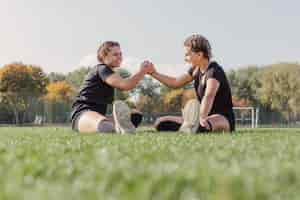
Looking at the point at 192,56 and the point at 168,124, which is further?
the point at 168,124

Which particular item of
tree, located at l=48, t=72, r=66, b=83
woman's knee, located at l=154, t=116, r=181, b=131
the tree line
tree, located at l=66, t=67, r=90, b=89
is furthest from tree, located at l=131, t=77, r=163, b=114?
woman's knee, located at l=154, t=116, r=181, b=131

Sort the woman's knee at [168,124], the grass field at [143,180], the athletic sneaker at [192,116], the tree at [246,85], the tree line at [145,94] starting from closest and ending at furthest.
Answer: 1. the grass field at [143,180]
2. the athletic sneaker at [192,116]
3. the woman's knee at [168,124]
4. the tree line at [145,94]
5. the tree at [246,85]

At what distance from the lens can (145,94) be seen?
46250mm

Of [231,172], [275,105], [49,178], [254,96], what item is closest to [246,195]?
[231,172]

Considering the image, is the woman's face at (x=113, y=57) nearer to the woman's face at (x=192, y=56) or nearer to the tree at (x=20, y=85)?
the woman's face at (x=192, y=56)

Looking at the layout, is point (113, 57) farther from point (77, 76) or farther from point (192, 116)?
point (77, 76)

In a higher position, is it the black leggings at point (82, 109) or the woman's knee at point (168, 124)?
the black leggings at point (82, 109)

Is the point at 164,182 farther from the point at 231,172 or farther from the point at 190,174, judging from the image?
the point at 231,172

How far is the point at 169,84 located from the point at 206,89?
0.83 meters

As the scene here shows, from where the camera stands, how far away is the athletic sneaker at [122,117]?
4773mm

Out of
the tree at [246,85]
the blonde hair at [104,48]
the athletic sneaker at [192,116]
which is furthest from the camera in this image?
the tree at [246,85]

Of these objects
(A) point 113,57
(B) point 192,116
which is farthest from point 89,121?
(B) point 192,116

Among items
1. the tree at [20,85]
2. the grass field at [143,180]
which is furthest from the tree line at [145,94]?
the grass field at [143,180]

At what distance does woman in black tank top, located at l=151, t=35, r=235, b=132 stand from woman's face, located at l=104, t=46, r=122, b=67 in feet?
1.56
